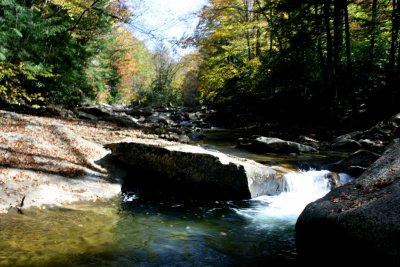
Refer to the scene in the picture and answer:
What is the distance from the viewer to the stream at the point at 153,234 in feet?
14.3

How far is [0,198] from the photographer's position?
5895mm

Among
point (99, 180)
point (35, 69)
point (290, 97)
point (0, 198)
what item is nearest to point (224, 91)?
point (290, 97)

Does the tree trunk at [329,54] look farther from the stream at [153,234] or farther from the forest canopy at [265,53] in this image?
the stream at [153,234]

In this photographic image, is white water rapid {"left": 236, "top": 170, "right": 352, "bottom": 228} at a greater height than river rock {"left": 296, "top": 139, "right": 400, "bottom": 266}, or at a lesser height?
lesser

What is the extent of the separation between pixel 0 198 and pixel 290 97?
51.6 feet

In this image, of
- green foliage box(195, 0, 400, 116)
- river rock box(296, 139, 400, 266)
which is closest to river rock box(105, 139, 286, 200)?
river rock box(296, 139, 400, 266)

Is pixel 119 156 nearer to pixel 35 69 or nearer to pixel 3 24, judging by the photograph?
pixel 35 69

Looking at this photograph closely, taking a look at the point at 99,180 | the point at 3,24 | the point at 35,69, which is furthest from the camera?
the point at 35,69

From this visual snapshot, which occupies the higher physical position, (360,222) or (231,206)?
(360,222)

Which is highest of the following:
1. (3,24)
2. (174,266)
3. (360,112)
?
(3,24)

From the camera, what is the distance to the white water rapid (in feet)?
21.1

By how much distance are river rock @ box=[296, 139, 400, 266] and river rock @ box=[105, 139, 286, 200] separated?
7.72ft

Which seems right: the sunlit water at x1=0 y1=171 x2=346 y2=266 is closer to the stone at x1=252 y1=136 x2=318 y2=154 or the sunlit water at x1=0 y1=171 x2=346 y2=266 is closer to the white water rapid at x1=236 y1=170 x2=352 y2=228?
the white water rapid at x1=236 y1=170 x2=352 y2=228

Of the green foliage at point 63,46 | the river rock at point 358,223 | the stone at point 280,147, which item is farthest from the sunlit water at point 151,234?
the green foliage at point 63,46
